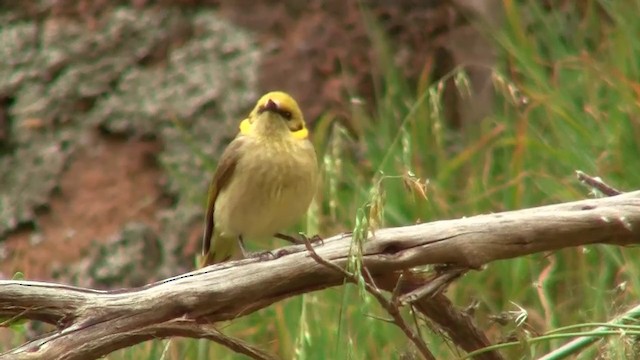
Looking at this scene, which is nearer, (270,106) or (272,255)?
(272,255)

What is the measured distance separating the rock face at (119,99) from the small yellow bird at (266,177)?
1157 millimetres

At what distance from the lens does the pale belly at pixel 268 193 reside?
11.2ft

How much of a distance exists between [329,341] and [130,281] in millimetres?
1871


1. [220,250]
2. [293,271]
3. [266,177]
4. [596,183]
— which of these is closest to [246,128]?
[266,177]

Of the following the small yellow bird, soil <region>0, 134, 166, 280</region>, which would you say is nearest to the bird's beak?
the small yellow bird

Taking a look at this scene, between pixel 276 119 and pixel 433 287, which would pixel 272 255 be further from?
pixel 276 119

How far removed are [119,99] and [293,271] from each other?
273 centimetres

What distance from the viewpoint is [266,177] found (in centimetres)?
346

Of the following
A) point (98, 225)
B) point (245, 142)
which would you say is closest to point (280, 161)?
point (245, 142)

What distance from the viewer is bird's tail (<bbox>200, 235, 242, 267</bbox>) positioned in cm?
381

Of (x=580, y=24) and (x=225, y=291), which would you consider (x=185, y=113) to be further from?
(x=225, y=291)

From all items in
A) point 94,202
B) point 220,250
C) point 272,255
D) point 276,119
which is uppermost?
point 272,255

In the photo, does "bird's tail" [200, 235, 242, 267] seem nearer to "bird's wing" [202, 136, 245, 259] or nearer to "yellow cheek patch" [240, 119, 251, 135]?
"bird's wing" [202, 136, 245, 259]

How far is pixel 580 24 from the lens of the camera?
4574mm
